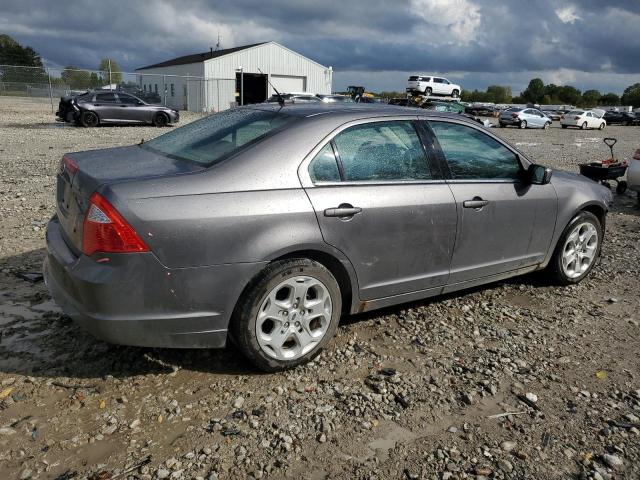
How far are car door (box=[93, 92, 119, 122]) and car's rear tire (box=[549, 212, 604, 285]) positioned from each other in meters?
19.3

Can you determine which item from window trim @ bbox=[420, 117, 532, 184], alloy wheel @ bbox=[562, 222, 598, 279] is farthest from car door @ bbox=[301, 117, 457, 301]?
alloy wheel @ bbox=[562, 222, 598, 279]

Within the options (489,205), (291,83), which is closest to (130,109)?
(489,205)

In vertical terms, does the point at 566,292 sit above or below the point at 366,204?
below

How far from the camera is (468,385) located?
324cm

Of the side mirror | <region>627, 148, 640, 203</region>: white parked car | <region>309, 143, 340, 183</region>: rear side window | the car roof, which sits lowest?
<region>627, 148, 640, 203</region>: white parked car

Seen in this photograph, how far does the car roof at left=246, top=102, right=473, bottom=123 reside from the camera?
11.5ft

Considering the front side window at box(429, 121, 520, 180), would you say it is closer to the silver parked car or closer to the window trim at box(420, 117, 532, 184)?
the window trim at box(420, 117, 532, 184)

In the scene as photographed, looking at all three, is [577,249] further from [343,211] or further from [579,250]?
[343,211]

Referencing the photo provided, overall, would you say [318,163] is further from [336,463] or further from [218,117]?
[336,463]

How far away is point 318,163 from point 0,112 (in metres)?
28.4

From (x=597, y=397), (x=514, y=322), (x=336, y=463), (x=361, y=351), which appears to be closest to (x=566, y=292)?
(x=514, y=322)

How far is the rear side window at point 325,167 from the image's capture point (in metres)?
3.22

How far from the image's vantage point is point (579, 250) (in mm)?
4906

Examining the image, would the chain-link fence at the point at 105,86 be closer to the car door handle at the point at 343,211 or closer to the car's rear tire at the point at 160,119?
the car's rear tire at the point at 160,119
